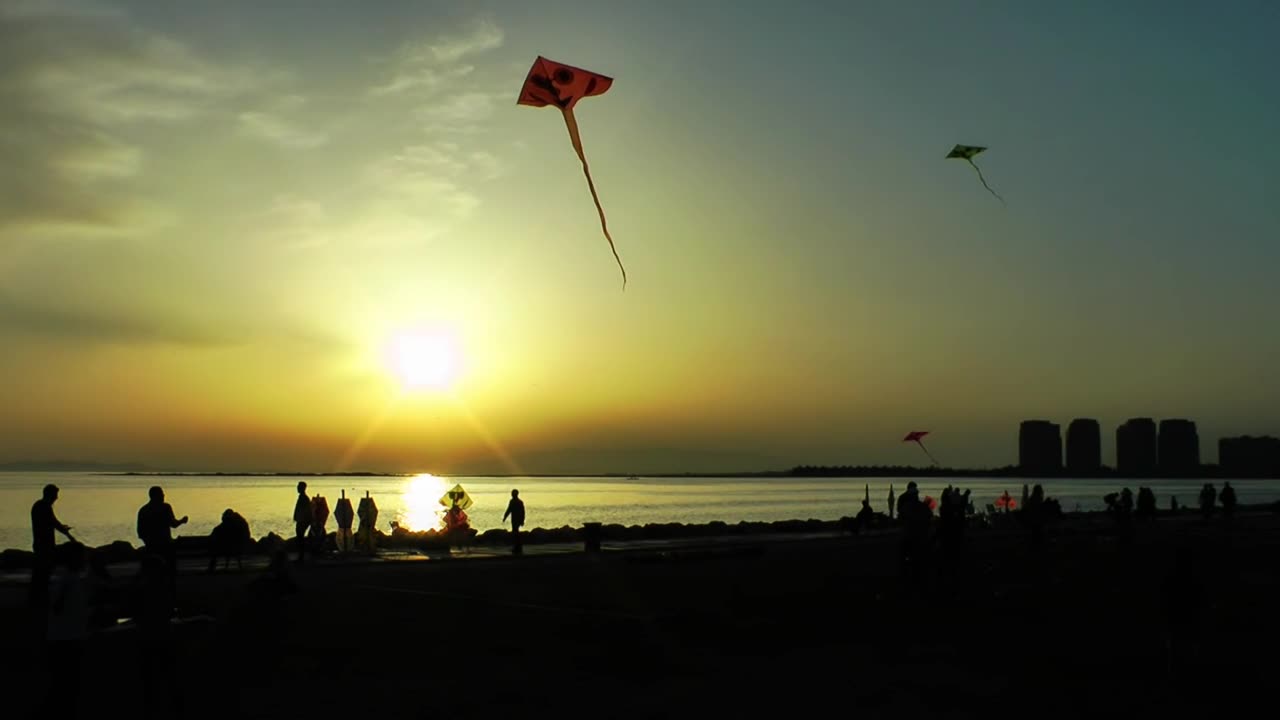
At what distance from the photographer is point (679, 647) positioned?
15617 mm

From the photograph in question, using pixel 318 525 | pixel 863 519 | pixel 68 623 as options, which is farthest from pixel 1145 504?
pixel 68 623

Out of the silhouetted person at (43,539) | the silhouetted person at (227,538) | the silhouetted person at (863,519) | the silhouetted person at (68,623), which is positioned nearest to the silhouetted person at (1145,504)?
the silhouetted person at (863,519)

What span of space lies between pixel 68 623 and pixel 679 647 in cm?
837

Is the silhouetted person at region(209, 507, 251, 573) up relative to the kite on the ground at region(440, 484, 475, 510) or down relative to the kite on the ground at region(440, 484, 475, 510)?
down

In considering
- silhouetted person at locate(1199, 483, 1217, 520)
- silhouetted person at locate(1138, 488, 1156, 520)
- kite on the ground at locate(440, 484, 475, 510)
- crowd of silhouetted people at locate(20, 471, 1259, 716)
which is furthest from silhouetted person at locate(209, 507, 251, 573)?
silhouetted person at locate(1199, 483, 1217, 520)

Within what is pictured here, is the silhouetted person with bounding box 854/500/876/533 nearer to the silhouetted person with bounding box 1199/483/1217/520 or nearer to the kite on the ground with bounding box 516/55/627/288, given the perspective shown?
the silhouetted person with bounding box 1199/483/1217/520

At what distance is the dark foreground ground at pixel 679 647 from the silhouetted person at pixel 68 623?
1282mm

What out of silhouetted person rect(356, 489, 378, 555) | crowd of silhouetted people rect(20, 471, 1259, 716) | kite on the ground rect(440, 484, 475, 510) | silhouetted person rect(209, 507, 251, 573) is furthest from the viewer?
kite on the ground rect(440, 484, 475, 510)

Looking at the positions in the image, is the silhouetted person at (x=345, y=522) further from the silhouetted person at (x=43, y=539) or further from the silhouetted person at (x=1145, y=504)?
the silhouetted person at (x=1145, y=504)

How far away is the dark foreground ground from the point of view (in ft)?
39.2

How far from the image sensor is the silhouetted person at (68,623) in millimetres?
9820

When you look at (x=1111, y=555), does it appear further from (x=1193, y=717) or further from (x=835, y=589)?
(x=1193, y=717)

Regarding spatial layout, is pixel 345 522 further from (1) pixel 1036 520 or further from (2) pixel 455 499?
(1) pixel 1036 520

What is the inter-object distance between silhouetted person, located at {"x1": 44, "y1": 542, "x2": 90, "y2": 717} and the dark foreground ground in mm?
1282
